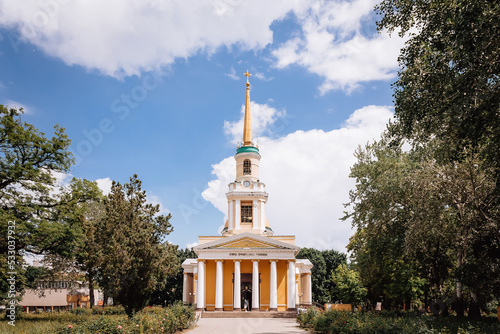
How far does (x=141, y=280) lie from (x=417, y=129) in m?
13.3

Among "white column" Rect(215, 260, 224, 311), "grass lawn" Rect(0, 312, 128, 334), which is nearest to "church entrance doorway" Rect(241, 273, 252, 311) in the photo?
"white column" Rect(215, 260, 224, 311)

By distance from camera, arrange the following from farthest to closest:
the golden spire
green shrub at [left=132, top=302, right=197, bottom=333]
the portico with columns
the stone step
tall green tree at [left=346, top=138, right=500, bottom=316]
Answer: the golden spire, the portico with columns, the stone step, tall green tree at [left=346, top=138, right=500, bottom=316], green shrub at [left=132, top=302, right=197, bottom=333]

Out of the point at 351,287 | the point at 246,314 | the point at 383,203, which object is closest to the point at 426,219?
the point at 383,203

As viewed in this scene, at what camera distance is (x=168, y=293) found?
2507 inches

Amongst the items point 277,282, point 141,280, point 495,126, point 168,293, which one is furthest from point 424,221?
point 168,293

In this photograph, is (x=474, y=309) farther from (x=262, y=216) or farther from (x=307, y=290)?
(x=307, y=290)

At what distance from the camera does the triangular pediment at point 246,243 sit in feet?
139

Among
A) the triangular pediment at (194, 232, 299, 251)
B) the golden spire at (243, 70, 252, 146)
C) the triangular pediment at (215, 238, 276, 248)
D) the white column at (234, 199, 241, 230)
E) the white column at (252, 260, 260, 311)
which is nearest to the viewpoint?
the white column at (252, 260, 260, 311)

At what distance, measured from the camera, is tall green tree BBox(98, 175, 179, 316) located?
17016 millimetres

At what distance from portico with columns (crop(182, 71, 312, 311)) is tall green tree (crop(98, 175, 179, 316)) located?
23292 mm

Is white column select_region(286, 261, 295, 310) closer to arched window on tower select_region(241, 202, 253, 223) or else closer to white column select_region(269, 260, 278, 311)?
white column select_region(269, 260, 278, 311)

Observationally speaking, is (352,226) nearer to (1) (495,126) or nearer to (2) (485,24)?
(1) (495,126)

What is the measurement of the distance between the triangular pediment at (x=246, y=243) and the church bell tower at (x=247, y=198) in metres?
4.76

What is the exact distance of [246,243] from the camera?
42.5m
